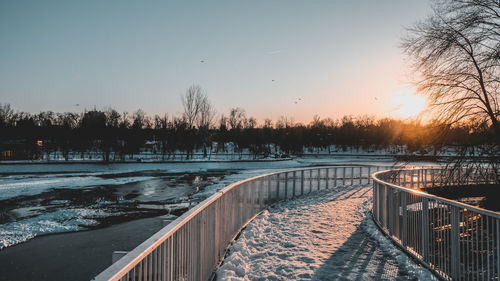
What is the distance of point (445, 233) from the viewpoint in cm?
532

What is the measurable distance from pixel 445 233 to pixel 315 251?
268 cm

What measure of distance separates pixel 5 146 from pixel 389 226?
243 ft

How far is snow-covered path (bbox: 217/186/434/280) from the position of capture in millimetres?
5789

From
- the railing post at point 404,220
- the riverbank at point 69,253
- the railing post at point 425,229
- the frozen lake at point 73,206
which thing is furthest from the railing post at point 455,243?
the frozen lake at point 73,206

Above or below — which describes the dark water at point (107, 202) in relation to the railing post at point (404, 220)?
below

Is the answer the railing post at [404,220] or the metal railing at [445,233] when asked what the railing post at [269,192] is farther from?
the railing post at [404,220]

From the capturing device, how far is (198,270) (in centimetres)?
461

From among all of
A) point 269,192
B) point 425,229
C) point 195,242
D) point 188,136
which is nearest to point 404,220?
point 425,229

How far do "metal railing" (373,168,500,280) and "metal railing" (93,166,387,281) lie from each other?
3.65 meters

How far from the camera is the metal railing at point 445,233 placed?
433 centimetres

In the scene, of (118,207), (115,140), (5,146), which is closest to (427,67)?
(118,207)

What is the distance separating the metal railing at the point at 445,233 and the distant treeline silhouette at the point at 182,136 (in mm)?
5805

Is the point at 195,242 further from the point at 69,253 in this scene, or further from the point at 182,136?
the point at 182,136

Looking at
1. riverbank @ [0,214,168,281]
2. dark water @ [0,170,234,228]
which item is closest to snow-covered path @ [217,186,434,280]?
riverbank @ [0,214,168,281]
